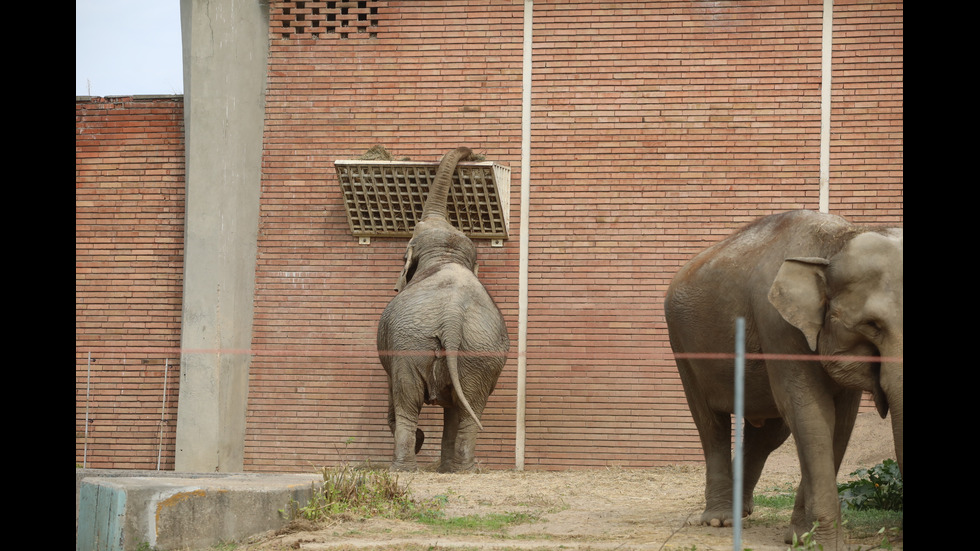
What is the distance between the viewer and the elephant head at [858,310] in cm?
606

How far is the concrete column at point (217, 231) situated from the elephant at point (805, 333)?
20.6ft

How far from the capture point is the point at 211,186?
41.9 ft

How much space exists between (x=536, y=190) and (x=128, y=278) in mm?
4850

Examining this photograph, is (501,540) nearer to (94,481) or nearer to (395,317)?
(94,481)

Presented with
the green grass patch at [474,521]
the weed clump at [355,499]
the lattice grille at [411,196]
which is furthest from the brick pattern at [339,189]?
the green grass patch at [474,521]

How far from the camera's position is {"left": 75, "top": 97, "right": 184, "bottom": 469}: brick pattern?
13219mm

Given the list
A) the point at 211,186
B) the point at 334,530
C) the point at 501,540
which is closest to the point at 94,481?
the point at 334,530

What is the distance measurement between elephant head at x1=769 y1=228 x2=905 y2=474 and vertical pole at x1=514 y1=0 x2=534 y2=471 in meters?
6.09

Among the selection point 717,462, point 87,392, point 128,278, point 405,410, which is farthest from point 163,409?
point 717,462

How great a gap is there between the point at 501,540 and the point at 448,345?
4.23m

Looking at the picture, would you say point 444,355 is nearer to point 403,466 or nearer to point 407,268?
point 403,466

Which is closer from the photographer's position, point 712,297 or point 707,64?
point 712,297

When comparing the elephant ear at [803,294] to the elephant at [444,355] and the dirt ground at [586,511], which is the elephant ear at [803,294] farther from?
the elephant at [444,355]

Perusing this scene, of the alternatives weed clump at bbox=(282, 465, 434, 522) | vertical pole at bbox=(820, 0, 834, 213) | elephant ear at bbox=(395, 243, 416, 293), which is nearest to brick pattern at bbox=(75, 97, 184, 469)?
elephant ear at bbox=(395, 243, 416, 293)
